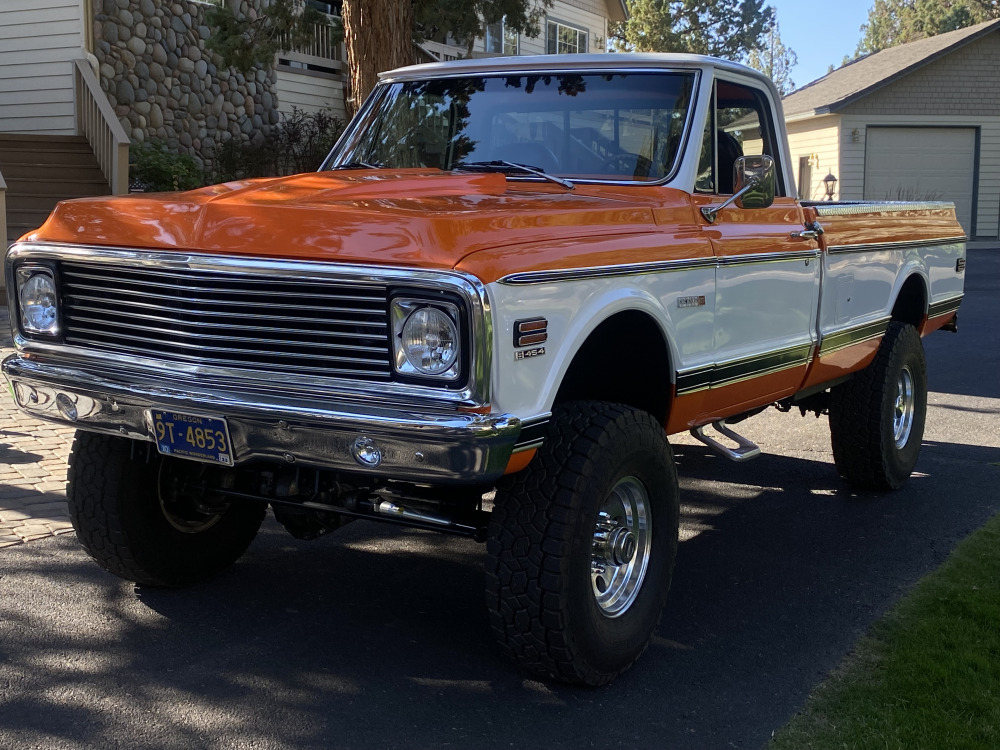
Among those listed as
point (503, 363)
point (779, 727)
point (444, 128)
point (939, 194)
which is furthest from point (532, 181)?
point (939, 194)

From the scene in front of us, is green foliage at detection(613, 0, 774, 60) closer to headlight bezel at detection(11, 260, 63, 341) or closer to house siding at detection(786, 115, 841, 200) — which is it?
house siding at detection(786, 115, 841, 200)

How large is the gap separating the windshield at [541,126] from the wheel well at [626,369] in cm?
80

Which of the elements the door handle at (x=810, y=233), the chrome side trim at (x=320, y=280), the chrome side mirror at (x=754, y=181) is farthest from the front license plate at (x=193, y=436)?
the door handle at (x=810, y=233)

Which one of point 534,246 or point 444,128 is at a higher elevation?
point 444,128

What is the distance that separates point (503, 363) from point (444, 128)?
226cm

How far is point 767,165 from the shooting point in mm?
4621

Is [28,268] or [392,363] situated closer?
[392,363]

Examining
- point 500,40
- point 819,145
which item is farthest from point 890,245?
point 819,145

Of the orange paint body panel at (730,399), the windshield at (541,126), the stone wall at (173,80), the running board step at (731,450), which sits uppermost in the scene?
the stone wall at (173,80)

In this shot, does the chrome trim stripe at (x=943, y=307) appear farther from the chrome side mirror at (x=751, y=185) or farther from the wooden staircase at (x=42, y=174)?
the wooden staircase at (x=42, y=174)

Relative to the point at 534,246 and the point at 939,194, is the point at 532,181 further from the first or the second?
the point at 939,194

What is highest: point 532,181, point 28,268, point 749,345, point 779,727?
point 532,181

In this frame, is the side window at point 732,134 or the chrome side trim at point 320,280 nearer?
the chrome side trim at point 320,280

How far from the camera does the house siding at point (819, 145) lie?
97.5ft
